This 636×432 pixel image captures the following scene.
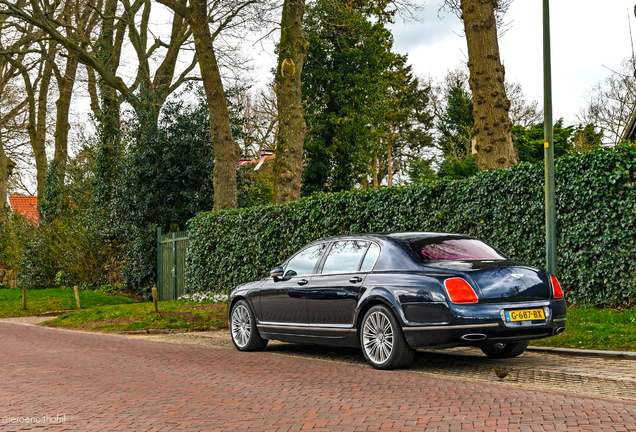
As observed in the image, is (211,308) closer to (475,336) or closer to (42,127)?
(475,336)

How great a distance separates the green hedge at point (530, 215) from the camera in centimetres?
1029

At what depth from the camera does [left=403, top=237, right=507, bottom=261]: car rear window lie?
798 cm

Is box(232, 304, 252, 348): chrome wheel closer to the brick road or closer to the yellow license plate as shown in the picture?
the brick road

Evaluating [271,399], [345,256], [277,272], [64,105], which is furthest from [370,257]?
[64,105]

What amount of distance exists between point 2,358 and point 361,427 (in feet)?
22.2

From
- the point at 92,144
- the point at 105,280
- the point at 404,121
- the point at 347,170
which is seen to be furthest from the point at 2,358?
the point at 404,121

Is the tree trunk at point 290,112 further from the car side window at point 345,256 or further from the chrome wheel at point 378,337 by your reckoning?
the chrome wheel at point 378,337

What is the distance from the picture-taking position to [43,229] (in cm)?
2877

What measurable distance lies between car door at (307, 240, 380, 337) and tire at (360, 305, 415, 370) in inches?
11.7

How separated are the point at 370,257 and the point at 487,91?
636 centimetres

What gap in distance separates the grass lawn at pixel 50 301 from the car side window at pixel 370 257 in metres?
14.5

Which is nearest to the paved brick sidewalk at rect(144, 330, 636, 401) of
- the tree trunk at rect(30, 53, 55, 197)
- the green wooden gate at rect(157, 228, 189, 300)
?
the green wooden gate at rect(157, 228, 189, 300)

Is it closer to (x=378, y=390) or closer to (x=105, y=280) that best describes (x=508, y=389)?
(x=378, y=390)

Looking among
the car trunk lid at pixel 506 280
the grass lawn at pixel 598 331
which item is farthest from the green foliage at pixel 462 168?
the car trunk lid at pixel 506 280
